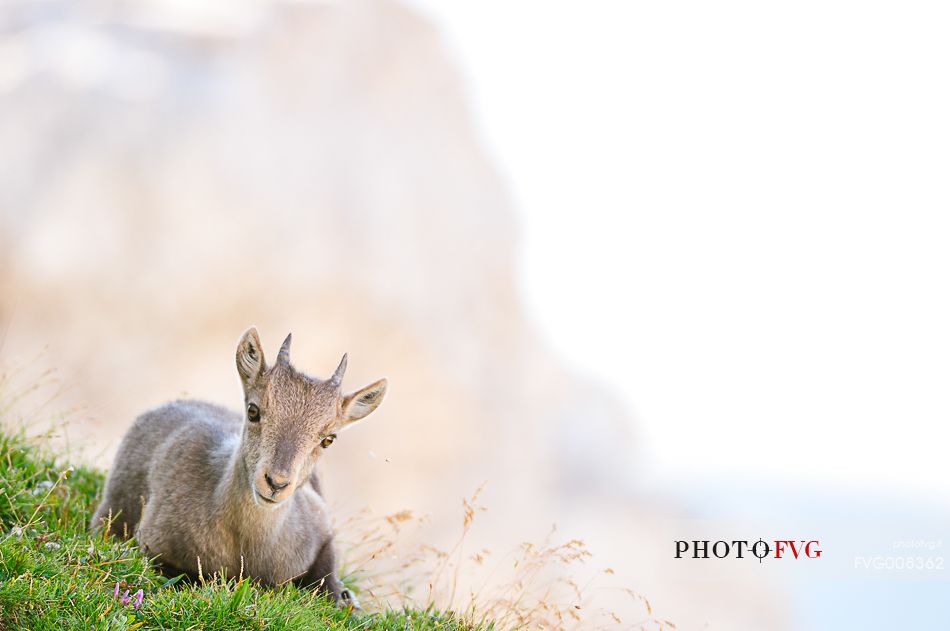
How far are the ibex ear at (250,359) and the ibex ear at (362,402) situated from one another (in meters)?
0.56

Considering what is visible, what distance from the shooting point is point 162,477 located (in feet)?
21.7

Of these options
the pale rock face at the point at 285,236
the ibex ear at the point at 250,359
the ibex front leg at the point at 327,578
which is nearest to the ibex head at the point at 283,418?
the ibex ear at the point at 250,359

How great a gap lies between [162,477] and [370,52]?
918 inches

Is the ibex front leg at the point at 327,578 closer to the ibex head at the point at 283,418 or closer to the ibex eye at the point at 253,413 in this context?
the ibex head at the point at 283,418

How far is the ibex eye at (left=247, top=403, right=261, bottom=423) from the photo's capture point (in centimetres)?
599

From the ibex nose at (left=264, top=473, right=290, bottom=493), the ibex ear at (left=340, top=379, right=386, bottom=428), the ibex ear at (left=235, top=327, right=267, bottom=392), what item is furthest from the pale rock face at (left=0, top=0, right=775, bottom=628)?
the ibex nose at (left=264, top=473, right=290, bottom=493)

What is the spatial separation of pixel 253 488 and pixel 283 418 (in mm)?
445

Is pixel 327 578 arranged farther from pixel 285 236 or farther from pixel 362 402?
pixel 285 236

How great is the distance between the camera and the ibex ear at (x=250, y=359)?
6.06 meters

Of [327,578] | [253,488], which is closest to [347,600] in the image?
[327,578]

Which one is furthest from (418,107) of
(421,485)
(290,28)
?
(421,485)

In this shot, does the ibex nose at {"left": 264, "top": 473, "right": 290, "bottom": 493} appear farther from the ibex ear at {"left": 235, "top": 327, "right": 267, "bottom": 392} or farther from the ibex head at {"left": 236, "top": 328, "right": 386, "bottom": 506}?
the ibex ear at {"left": 235, "top": 327, "right": 267, "bottom": 392}

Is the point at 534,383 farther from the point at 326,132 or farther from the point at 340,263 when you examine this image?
the point at 326,132

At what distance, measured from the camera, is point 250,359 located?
20.1ft
